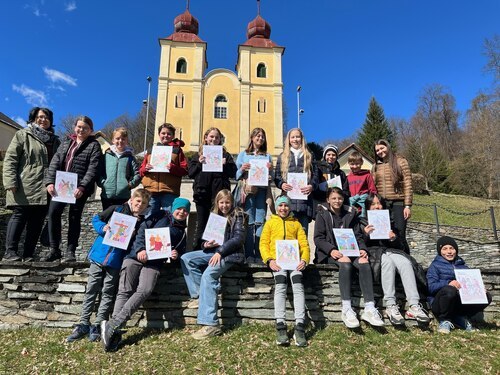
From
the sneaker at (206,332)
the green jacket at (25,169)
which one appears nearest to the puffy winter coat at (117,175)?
the green jacket at (25,169)

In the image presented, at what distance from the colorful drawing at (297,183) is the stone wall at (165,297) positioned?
107 cm

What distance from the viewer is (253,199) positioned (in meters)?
4.89

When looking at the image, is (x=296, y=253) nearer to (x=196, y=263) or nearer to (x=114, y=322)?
(x=196, y=263)

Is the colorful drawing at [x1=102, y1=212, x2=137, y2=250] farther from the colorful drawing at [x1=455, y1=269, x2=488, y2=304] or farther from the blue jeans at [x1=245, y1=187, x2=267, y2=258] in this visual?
the colorful drawing at [x1=455, y1=269, x2=488, y2=304]

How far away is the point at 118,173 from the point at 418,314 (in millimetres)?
4406

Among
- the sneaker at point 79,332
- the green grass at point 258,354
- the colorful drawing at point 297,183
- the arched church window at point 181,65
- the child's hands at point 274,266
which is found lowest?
the green grass at point 258,354

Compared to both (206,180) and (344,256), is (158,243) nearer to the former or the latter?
(206,180)

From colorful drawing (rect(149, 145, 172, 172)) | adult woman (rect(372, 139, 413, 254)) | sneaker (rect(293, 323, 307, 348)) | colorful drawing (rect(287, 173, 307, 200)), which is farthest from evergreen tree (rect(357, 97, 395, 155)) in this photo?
sneaker (rect(293, 323, 307, 348))

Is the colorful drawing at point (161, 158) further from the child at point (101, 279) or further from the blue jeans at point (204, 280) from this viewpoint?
the blue jeans at point (204, 280)

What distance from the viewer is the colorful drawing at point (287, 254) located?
3963 millimetres

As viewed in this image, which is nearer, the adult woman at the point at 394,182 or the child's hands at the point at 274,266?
the child's hands at the point at 274,266

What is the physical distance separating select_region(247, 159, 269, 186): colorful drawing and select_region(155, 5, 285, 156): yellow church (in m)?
28.9

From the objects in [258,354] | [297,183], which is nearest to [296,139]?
[297,183]

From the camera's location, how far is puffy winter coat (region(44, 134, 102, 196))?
4.54m
